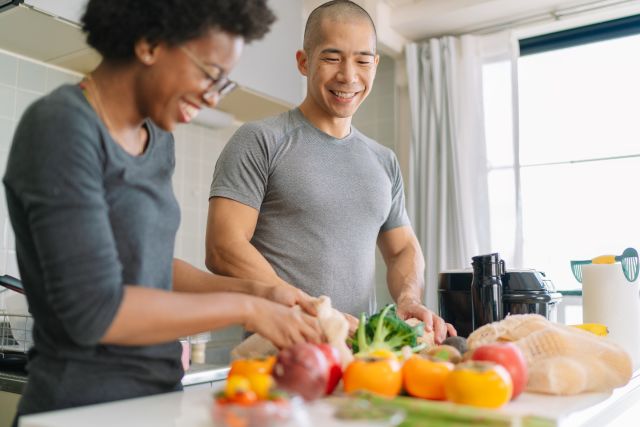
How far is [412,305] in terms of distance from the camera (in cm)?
151

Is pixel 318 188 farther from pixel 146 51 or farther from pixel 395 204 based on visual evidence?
pixel 146 51

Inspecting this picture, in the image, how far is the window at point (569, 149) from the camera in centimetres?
271

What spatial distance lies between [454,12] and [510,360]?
2.21 m

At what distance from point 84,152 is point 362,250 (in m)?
0.97

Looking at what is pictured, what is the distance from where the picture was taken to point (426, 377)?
0.88 m

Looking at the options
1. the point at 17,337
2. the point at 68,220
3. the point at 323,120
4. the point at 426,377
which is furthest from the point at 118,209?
the point at 17,337

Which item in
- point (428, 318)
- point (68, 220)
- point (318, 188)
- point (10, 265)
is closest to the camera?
point (68, 220)

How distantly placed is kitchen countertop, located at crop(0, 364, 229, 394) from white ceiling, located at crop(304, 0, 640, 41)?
174 centimetres

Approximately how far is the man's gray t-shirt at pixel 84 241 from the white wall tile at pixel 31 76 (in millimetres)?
1533

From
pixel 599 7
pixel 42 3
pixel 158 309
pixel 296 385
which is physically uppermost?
pixel 599 7

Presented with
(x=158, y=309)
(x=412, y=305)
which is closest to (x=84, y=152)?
(x=158, y=309)

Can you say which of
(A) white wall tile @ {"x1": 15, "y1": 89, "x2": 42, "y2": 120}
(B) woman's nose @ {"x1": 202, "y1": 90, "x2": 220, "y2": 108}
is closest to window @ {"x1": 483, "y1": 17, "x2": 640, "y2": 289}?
(A) white wall tile @ {"x1": 15, "y1": 89, "x2": 42, "y2": 120}

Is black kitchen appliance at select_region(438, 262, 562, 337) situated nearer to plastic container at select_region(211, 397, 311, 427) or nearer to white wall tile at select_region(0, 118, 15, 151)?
Result: plastic container at select_region(211, 397, 311, 427)

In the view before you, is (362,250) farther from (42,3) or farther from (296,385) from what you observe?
(42,3)
